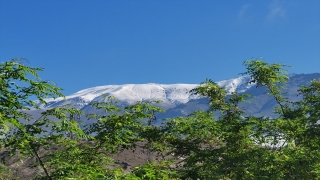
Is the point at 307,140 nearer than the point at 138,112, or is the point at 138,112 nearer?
the point at 138,112

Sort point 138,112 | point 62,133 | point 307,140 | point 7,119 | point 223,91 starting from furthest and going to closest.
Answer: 1. point 223,91
2. point 307,140
3. point 138,112
4. point 62,133
5. point 7,119

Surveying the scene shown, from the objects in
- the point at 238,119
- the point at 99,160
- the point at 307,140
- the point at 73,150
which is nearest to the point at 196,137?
the point at 238,119

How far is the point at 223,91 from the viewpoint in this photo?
14781 mm

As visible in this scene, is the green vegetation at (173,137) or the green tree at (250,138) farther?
the green tree at (250,138)

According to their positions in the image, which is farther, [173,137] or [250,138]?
[173,137]

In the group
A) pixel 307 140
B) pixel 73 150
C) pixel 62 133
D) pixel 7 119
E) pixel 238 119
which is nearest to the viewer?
pixel 7 119

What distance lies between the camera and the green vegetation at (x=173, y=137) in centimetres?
662

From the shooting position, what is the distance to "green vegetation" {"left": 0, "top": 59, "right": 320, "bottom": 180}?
662cm

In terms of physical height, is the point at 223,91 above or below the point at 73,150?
above

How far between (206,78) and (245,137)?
352cm

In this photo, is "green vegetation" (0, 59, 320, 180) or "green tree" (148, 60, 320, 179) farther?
"green tree" (148, 60, 320, 179)

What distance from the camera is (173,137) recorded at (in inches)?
552

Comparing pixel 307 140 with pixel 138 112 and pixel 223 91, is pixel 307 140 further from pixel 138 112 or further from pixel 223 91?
pixel 138 112

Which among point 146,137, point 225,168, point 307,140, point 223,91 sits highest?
point 223,91
